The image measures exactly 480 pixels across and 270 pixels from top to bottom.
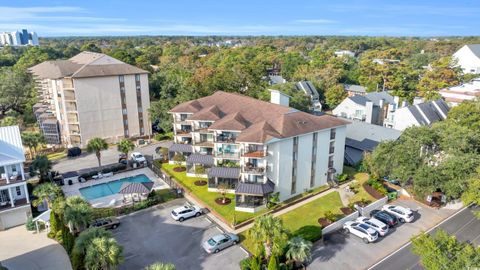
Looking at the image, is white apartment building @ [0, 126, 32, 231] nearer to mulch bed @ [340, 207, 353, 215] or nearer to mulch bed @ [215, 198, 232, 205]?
mulch bed @ [215, 198, 232, 205]

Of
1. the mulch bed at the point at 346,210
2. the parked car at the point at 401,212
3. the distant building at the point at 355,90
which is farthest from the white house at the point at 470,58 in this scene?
the mulch bed at the point at 346,210

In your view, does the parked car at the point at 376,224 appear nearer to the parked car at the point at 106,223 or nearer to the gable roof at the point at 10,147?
the parked car at the point at 106,223

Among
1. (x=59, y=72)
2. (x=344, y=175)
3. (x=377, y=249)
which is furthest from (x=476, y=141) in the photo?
(x=59, y=72)

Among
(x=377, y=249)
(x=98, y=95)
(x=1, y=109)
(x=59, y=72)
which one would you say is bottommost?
(x=377, y=249)

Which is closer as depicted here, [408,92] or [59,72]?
[59,72]

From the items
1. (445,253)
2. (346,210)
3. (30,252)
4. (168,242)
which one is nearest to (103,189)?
(30,252)

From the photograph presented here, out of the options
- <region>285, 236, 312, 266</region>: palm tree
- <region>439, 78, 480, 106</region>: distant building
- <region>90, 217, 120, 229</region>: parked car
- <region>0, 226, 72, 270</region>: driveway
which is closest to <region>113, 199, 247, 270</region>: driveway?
<region>90, 217, 120, 229</region>: parked car

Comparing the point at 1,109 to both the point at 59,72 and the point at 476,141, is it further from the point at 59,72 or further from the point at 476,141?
the point at 476,141
